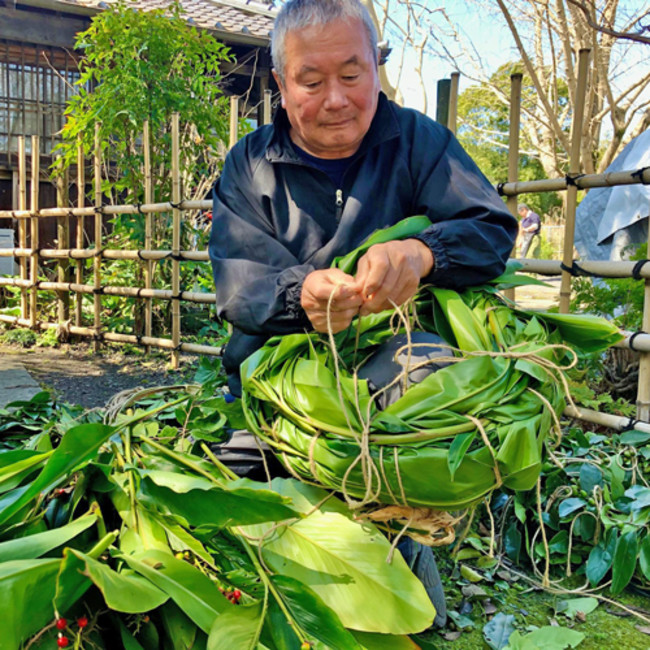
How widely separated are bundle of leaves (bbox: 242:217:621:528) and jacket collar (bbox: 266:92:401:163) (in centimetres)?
42

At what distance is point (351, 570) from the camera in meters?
1.32

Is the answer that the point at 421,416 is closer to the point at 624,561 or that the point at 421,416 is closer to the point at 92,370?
the point at 624,561

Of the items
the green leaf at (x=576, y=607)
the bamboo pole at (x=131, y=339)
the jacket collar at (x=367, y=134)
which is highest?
the jacket collar at (x=367, y=134)

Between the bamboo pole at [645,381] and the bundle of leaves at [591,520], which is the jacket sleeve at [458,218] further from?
the bamboo pole at [645,381]

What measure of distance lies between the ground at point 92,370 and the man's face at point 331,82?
10.2 ft

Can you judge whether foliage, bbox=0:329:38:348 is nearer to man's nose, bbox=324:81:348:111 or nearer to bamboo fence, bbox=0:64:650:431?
bamboo fence, bbox=0:64:650:431

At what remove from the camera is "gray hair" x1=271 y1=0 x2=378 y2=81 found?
1558 millimetres

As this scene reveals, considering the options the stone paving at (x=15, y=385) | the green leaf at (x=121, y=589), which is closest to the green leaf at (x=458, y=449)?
the green leaf at (x=121, y=589)

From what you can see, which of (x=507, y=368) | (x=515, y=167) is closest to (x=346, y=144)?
(x=507, y=368)

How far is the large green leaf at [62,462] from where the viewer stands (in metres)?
1.25

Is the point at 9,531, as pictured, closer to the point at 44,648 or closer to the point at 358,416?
the point at 44,648

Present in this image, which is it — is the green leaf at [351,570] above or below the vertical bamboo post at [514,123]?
below

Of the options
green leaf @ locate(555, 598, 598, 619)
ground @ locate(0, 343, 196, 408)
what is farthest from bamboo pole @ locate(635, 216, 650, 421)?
ground @ locate(0, 343, 196, 408)

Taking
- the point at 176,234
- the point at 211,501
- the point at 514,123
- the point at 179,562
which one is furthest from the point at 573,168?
the point at 176,234
